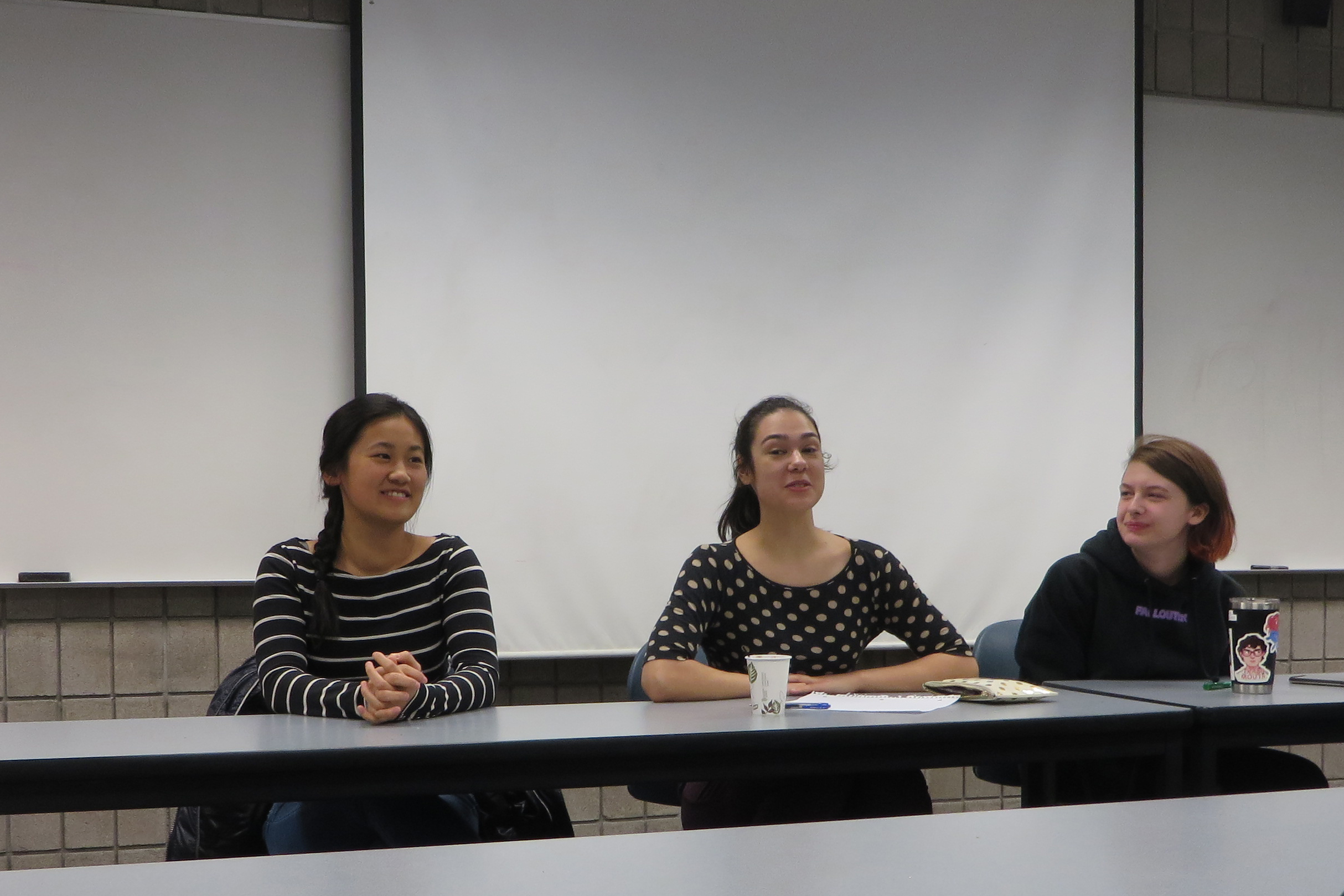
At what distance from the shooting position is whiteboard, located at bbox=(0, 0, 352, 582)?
299cm

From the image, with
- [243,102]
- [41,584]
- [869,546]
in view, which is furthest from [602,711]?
[243,102]

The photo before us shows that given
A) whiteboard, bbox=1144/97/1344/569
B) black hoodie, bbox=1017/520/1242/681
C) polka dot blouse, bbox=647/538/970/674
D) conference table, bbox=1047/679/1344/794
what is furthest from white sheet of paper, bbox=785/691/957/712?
whiteboard, bbox=1144/97/1344/569

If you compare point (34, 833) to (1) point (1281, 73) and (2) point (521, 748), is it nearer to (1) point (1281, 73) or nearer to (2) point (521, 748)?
(2) point (521, 748)

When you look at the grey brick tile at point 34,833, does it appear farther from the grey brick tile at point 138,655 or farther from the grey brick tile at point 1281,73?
the grey brick tile at point 1281,73

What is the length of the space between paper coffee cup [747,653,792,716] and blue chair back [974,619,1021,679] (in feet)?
3.08

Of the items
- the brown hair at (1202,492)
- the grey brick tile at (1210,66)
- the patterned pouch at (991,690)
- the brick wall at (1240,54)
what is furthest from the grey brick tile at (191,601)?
the grey brick tile at (1210,66)

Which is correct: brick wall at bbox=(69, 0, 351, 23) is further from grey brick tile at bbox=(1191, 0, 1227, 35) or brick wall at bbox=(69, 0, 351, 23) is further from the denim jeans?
grey brick tile at bbox=(1191, 0, 1227, 35)

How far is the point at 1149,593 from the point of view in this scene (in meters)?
2.40

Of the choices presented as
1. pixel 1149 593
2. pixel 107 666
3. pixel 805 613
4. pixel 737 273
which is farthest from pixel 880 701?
pixel 107 666

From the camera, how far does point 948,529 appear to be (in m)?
3.55

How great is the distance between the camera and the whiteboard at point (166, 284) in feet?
9.80

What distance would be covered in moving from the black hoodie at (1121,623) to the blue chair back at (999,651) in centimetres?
17

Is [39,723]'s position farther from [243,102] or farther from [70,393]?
[243,102]

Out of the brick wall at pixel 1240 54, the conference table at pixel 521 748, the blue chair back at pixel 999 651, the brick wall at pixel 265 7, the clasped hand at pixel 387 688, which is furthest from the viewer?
the brick wall at pixel 1240 54
